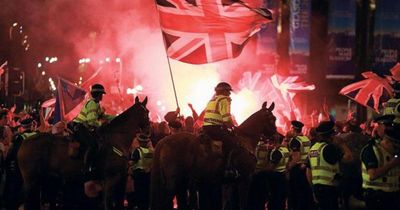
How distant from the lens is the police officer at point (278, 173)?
608 inches

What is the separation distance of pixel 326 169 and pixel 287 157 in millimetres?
3492

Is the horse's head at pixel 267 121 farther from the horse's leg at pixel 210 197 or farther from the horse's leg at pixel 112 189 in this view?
the horse's leg at pixel 112 189

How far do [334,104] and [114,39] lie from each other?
592 inches

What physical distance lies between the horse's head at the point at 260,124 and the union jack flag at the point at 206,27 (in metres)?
3.91

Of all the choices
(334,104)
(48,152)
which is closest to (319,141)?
(48,152)

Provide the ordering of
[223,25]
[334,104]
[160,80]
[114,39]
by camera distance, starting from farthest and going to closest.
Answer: [334,104] < [114,39] < [160,80] < [223,25]

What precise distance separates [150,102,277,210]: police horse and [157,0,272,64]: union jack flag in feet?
A: 13.2

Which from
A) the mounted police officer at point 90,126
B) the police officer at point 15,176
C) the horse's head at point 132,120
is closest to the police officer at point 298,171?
the horse's head at point 132,120

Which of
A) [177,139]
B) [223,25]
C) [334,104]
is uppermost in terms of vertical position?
[223,25]

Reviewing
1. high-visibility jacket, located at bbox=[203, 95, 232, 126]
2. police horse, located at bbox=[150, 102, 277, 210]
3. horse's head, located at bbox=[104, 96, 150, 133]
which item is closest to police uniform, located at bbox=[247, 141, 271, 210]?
police horse, located at bbox=[150, 102, 277, 210]

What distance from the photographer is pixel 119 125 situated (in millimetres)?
13914

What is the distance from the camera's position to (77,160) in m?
14.2

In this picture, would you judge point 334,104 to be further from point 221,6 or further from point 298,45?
point 221,6

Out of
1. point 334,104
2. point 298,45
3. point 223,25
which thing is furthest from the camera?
point 334,104
